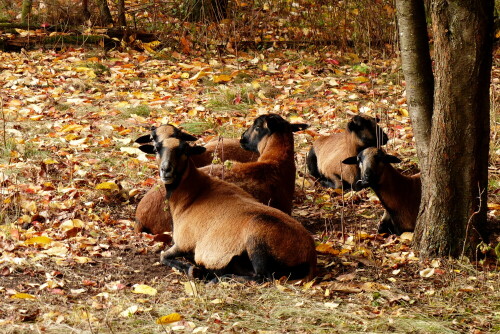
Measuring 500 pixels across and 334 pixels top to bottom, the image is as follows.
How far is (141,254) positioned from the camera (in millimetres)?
7355

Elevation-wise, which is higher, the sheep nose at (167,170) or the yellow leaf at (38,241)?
the sheep nose at (167,170)

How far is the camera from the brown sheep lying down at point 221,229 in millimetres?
6316

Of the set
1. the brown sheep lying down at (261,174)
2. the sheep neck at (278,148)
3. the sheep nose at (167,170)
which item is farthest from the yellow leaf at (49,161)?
the sheep nose at (167,170)

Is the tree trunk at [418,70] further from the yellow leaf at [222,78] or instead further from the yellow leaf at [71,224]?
the yellow leaf at [222,78]

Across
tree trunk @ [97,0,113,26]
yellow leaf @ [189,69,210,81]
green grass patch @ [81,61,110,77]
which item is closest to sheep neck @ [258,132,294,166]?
yellow leaf @ [189,69,210,81]

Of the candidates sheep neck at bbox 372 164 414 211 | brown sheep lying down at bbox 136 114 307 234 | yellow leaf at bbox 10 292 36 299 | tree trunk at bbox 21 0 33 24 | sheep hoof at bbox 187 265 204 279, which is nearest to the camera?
yellow leaf at bbox 10 292 36 299

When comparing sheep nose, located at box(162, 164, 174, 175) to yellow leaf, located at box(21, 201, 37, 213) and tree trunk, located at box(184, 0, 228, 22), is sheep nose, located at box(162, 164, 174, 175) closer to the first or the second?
yellow leaf, located at box(21, 201, 37, 213)

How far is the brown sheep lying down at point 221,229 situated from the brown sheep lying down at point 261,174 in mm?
335

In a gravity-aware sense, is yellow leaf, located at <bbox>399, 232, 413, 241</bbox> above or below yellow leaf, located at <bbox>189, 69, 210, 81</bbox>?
below

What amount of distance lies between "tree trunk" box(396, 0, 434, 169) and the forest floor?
1168 millimetres

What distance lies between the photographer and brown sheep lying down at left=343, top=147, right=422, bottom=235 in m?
8.15

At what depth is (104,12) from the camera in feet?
53.1

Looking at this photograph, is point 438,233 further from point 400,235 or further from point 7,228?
point 7,228

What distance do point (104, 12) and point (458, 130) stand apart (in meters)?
11.5
